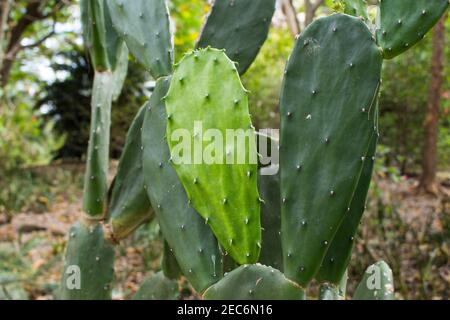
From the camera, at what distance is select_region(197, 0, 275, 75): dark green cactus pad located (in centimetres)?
172

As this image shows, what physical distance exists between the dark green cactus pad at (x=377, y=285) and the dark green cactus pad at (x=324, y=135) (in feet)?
1.39

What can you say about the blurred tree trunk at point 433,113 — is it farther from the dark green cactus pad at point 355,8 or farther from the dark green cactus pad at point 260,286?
the dark green cactus pad at point 260,286

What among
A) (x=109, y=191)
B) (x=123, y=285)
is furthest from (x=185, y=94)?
(x=123, y=285)

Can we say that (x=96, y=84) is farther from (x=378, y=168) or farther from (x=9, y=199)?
(x=9, y=199)

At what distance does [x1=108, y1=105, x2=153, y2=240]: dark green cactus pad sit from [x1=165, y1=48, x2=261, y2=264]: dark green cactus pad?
0.63 metres

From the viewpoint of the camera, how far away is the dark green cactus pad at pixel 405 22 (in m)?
1.22

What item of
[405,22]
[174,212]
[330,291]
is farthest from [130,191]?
[405,22]

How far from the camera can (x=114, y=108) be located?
855 cm

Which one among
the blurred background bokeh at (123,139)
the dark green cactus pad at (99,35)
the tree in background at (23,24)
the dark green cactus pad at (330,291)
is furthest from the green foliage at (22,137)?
the dark green cactus pad at (330,291)

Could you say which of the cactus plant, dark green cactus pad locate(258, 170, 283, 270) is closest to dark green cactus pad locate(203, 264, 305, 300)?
the cactus plant

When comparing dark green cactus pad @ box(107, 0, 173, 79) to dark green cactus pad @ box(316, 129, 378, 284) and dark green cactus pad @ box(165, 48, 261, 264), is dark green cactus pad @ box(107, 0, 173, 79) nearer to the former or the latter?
dark green cactus pad @ box(165, 48, 261, 264)

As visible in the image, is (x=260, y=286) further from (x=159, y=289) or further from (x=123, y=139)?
(x=123, y=139)

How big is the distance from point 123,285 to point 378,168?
2.31m

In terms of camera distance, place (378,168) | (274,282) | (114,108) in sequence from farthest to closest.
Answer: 1. (114,108)
2. (378,168)
3. (274,282)
